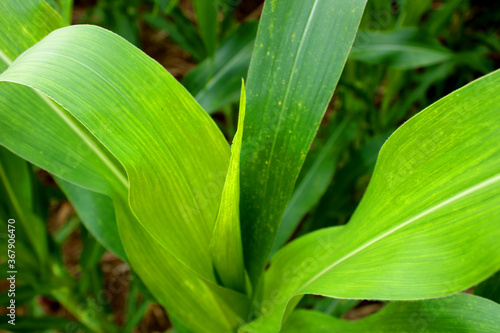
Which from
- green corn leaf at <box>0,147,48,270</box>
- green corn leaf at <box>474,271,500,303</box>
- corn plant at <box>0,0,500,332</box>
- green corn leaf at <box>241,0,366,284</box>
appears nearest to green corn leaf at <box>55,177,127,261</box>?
corn plant at <box>0,0,500,332</box>

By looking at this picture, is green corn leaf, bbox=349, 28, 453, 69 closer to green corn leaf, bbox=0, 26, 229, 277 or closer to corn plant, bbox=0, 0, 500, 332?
corn plant, bbox=0, 0, 500, 332

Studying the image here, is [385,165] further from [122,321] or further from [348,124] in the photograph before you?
[122,321]

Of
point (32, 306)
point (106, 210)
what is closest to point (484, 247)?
point (106, 210)

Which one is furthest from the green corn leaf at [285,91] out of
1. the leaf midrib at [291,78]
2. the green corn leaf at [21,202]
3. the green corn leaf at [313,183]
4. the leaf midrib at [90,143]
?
the green corn leaf at [21,202]

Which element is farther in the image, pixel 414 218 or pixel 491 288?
pixel 491 288

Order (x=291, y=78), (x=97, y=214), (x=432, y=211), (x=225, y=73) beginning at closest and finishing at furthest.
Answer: (x=432, y=211) < (x=291, y=78) < (x=97, y=214) < (x=225, y=73)

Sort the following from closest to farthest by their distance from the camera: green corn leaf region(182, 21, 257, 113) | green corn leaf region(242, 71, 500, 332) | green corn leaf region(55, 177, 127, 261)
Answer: green corn leaf region(242, 71, 500, 332) < green corn leaf region(55, 177, 127, 261) < green corn leaf region(182, 21, 257, 113)

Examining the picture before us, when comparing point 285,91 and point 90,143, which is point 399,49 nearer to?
point 285,91

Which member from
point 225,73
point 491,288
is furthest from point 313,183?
point 491,288
